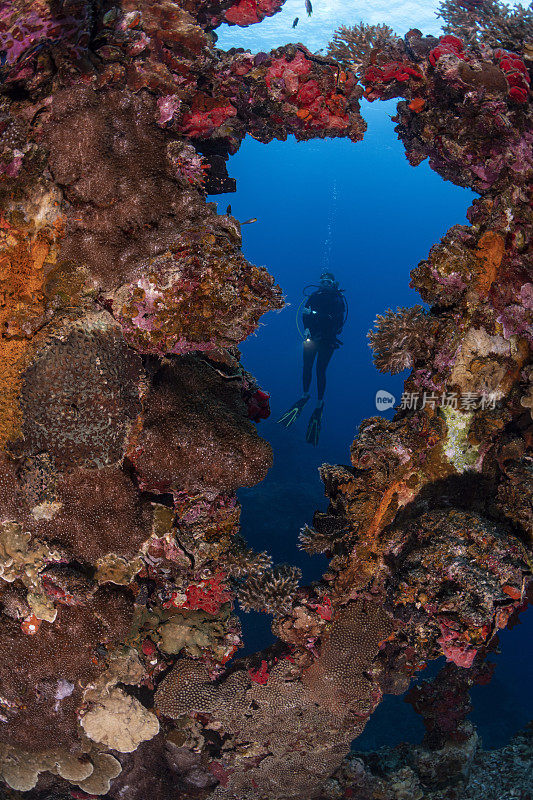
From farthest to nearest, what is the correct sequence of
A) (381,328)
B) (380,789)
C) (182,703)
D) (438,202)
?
(438,202) → (380,789) → (182,703) → (381,328)

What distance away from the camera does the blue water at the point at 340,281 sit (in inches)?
629

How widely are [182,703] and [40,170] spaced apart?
6.12 meters

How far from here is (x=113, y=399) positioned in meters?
3.86

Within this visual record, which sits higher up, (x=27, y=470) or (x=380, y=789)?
(x=27, y=470)

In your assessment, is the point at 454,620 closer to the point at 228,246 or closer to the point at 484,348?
the point at 484,348

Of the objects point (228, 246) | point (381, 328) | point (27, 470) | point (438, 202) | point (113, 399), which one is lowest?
point (27, 470)

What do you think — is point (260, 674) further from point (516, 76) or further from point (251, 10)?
point (251, 10)

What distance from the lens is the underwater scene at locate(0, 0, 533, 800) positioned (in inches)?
153

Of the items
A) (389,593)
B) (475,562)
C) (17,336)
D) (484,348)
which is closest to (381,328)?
(484,348)

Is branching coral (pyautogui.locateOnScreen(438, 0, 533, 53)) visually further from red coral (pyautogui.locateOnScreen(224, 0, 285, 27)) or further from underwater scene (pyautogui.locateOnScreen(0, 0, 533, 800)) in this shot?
red coral (pyautogui.locateOnScreen(224, 0, 285, 27))

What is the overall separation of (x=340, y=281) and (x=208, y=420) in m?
73.0

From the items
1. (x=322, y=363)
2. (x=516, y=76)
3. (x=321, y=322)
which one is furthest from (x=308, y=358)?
(x=516, y=76)

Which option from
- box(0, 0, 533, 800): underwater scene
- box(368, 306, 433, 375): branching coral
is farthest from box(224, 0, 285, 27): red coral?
box(368, 306, 433, 375): branching coral

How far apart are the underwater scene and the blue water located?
8.40m
